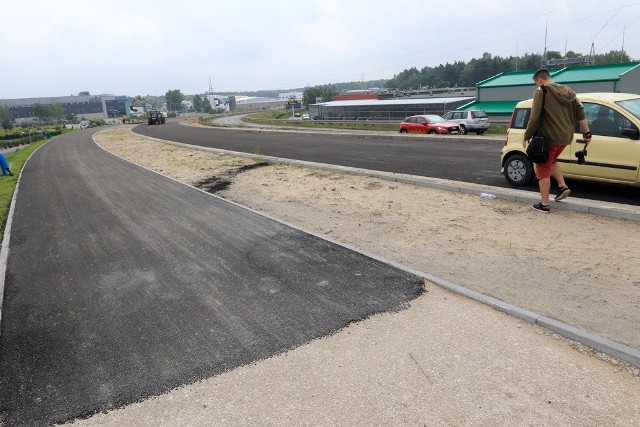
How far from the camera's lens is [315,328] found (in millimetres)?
3912

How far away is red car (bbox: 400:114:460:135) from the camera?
22.7 meters

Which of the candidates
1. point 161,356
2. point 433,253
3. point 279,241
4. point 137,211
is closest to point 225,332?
point 161,356

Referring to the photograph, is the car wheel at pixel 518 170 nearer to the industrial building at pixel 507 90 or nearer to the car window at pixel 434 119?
the car window at pixel 434 119

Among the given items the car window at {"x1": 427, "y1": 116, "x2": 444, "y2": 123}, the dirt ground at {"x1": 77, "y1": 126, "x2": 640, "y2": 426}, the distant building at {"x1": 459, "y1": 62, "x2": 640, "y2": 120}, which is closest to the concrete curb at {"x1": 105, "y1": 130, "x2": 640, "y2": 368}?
the dirt ground at {"x1": 77, "y1": 126, "x2": 640, "y2": 426}

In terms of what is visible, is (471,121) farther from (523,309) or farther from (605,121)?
(523,309)

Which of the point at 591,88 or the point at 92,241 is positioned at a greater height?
the point at 591,88

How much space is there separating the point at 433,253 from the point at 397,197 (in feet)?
10.1

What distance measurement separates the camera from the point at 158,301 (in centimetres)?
473

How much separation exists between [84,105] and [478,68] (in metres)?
172

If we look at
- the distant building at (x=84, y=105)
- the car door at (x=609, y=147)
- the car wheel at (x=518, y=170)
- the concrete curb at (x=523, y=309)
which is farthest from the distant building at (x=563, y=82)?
the distant building at (x=84, y=105)

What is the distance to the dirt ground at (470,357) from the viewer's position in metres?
2.81

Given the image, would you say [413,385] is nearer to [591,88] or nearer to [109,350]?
[109,350]

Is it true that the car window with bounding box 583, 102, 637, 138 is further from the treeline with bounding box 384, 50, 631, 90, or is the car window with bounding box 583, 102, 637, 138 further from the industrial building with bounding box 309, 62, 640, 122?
the treeline with bounding box 384, 50, 631, 90

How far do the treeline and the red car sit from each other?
82.2 metres
